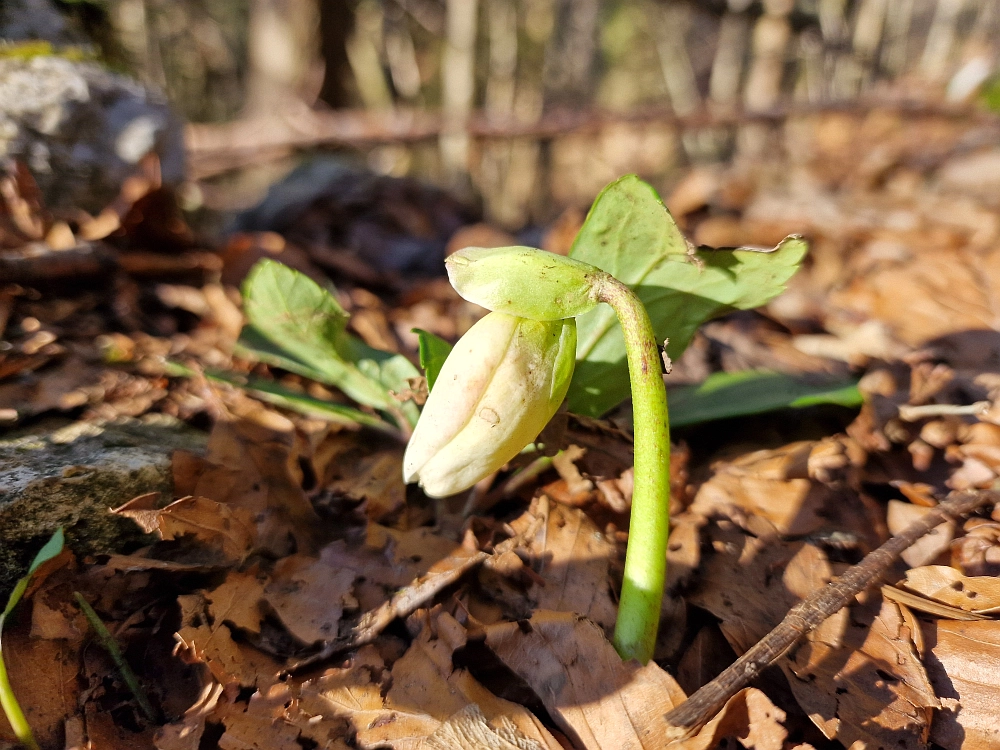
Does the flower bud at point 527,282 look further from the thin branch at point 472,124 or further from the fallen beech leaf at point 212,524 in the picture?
the thin branch at point 472,124

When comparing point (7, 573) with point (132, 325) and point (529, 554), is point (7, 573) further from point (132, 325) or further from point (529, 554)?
point (132, 325)

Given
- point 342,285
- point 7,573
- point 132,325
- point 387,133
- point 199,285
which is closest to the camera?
point 7,573

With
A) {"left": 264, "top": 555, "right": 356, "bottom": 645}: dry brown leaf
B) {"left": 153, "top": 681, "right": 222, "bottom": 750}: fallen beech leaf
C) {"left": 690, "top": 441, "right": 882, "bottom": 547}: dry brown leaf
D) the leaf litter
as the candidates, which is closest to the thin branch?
the leaf litter

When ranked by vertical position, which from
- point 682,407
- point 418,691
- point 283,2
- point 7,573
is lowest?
point 418,691

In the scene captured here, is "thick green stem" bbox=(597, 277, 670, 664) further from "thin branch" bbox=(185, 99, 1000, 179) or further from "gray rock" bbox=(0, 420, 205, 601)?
"thin branch" bbox=(185, 99, 1000, 179)

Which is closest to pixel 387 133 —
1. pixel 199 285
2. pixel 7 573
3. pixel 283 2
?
pixel 283 2

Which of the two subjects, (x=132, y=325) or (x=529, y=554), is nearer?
(x=529, y=554)

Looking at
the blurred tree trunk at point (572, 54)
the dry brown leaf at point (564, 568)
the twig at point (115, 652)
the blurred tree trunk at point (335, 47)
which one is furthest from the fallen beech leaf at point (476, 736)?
the blurred tree trunk at point (572, 54)
